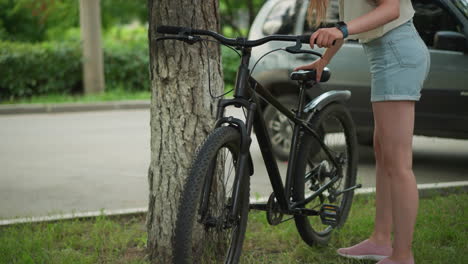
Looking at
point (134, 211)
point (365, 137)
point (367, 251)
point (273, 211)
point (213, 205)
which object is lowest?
point (365, 137)

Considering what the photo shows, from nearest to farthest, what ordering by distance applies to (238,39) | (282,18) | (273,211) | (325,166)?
(238,39)
(273,211)
(325,166)
(282,18)

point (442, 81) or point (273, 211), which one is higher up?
point (442, 81)

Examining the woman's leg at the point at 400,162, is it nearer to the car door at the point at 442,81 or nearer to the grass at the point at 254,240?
the grass at the point at 254,240

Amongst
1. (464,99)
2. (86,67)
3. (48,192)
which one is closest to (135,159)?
(48,192)

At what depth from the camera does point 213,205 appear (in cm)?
358

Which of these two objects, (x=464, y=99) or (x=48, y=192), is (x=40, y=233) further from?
(x=464, y=99)

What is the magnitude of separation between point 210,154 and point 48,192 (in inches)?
153

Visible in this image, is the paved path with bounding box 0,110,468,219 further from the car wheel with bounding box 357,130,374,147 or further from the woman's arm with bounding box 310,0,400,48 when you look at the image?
the woman's arm with bounding box 310,0,400,48

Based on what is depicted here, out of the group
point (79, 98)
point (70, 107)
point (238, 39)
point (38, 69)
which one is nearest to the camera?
point (238, 39)

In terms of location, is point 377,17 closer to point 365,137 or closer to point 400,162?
point 400,162

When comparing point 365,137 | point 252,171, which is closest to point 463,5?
point 365,137

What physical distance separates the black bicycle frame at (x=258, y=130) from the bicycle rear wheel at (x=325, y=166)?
0.05 m

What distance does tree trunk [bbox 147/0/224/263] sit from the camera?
3.96 meters

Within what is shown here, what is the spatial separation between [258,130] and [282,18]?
460cm
